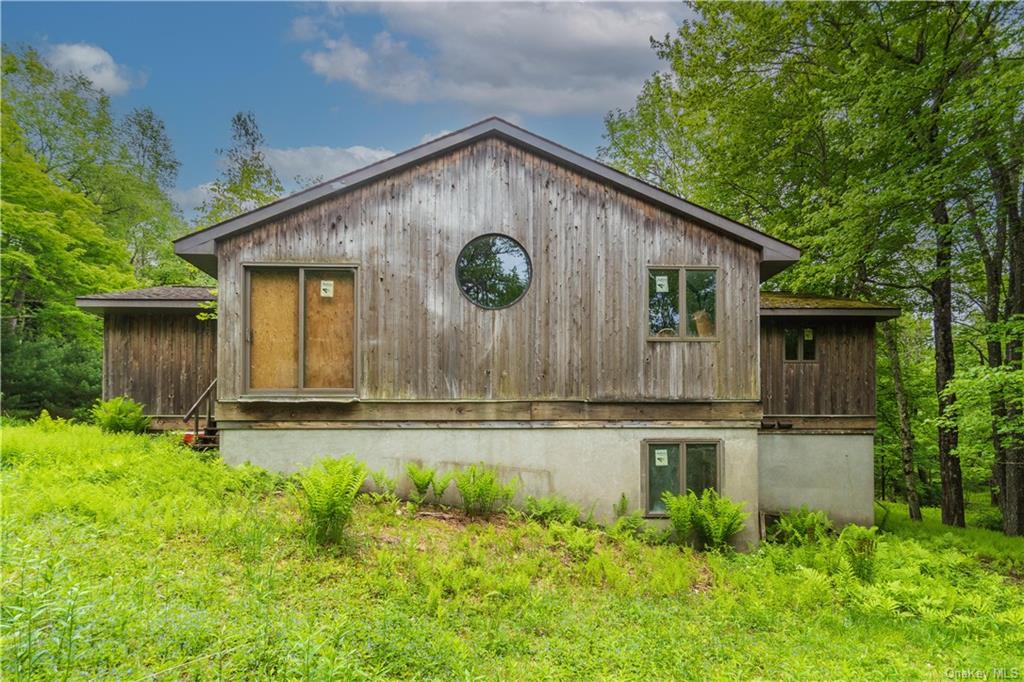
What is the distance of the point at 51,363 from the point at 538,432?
17.6 meters

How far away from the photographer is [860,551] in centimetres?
772

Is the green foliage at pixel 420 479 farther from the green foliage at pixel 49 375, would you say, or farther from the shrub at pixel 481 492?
the green foliage at pixel 49 375

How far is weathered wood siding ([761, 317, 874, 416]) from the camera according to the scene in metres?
12.0

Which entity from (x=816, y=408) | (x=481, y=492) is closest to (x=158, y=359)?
(x=481, y=492)

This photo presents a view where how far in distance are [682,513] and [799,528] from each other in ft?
12.9

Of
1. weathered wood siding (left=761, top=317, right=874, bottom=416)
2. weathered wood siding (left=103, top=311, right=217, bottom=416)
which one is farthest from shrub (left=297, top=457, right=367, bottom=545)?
weathered wood siding (left=761, top=317, right=874, bottom=416)

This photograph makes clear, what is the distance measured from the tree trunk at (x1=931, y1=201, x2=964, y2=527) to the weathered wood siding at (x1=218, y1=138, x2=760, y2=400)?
676cm

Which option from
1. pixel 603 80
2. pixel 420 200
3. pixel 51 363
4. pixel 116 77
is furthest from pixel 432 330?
pixel 116 77

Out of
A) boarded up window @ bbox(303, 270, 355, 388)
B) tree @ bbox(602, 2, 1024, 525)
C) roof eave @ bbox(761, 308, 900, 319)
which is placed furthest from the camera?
roof eave @ bbox(761, 308, 900, 319)

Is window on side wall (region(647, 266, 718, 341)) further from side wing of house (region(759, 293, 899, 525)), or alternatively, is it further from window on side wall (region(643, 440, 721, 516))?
side wing of house (region(759, 293, 899, 525))

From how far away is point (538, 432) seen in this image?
28.3ft

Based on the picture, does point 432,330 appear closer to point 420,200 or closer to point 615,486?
point 420,200

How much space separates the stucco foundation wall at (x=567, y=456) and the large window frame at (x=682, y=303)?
61.9 inches

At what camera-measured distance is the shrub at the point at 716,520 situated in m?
8.01
